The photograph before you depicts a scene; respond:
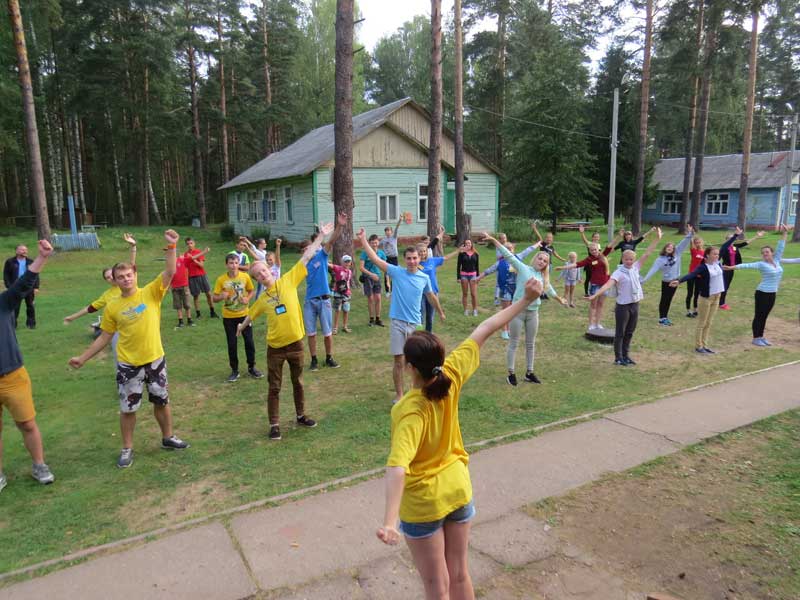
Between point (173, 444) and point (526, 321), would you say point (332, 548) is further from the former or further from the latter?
point (526, 321)

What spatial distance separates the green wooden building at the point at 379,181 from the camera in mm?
24438

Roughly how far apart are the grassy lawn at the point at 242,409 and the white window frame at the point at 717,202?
1224 inches

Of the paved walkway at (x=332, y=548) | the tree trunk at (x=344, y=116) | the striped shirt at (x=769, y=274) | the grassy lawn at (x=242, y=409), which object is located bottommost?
the grassy lawn at (x=242, y=409)

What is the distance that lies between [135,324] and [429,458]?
12.1 ft

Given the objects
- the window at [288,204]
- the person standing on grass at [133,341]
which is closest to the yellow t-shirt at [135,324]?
the person standing on grass at [133,341]

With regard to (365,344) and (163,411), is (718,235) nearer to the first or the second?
(365,344)

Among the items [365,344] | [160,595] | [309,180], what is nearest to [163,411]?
[160,595]

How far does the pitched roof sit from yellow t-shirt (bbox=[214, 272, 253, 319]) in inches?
1576

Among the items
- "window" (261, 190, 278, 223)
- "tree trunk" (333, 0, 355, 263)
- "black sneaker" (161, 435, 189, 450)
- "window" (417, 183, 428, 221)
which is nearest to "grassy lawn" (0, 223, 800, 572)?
"black sneaker" (161, 435, 189, 450)

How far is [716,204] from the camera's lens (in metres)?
40.3

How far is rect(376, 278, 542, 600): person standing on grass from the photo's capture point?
254cm

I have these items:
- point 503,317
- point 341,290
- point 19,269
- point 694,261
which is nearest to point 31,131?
point 19,269

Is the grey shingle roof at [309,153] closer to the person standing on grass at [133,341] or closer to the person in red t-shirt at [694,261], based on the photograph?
the person in red t-shirt at [694,261]

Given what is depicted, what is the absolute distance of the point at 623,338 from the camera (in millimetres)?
8648
